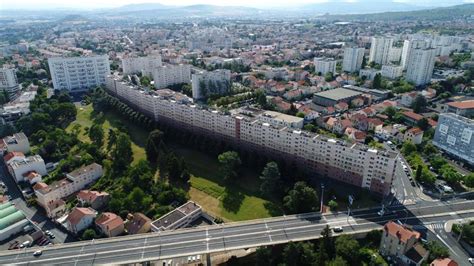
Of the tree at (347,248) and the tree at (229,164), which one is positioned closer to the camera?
the tree at (347,248)

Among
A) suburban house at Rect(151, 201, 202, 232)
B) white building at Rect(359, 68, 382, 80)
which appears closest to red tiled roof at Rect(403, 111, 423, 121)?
white building at Rect(359, 68, 382, 80)

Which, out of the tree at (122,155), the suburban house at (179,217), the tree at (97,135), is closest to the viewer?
the suburban house at (179,217)

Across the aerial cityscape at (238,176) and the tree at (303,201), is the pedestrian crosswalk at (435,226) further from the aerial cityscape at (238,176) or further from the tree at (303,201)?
the tree at (303,201)

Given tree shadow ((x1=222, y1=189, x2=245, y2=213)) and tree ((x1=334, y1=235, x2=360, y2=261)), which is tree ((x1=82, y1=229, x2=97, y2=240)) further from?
tree ((x1=334, y1=235, x2=360, y2=261))

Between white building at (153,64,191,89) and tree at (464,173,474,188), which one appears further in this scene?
white building at (153,64,191,89)

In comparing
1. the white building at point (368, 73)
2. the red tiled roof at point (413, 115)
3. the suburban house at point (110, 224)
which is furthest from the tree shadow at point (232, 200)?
the white building at point (368, 73)

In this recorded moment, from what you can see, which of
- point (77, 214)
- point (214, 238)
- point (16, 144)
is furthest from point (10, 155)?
point (214, 238)

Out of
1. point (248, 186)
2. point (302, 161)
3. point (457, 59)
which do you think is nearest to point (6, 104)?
point (248, 186)
